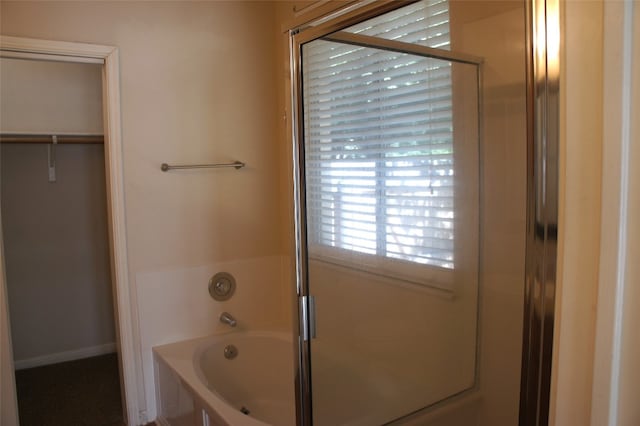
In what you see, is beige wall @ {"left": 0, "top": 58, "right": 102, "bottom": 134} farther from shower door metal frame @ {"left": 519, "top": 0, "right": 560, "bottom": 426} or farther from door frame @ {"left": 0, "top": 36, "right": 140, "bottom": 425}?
shower door metal frame @ {"left": 519, "top": 0, "right": 560, "bottom": 426}

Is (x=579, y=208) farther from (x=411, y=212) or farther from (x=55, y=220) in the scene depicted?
(x=55, y=220)

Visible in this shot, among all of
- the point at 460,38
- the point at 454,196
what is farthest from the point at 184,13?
the point at 454,196

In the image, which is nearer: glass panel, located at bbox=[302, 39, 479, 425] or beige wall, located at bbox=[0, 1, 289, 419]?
glass panel, located at bbox=[302, 39, 479, 425]

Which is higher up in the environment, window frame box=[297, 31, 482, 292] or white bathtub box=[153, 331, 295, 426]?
window frame box=[297, 31, 482, 292]

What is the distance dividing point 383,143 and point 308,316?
74 cm

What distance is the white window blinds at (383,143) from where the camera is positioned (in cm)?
177

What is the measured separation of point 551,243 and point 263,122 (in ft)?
7.64

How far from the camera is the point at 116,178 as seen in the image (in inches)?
103

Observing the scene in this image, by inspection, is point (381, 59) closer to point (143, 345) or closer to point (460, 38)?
point (460, 38)

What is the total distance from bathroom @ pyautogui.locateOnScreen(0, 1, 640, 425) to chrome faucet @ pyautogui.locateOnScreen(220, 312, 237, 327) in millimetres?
39

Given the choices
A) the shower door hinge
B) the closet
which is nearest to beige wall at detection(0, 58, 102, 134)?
the closet

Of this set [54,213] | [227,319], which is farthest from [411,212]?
[54,213]

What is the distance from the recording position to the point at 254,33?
303cm

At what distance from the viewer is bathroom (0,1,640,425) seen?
2.64 metres
